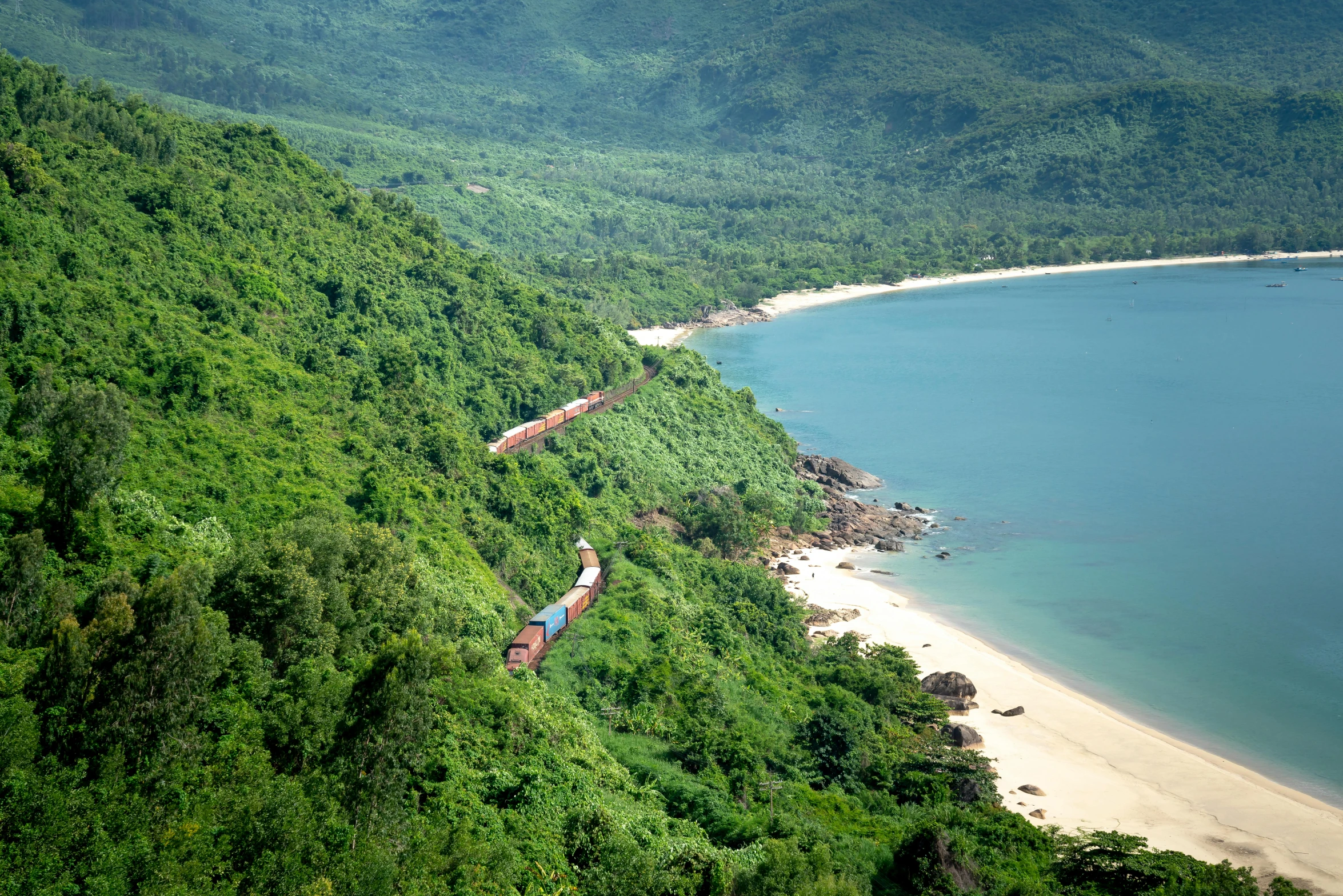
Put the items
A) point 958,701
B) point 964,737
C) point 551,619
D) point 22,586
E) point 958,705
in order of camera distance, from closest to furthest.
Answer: point 22,586, point 551,619, point 964,737, point 958,705, point 958,701

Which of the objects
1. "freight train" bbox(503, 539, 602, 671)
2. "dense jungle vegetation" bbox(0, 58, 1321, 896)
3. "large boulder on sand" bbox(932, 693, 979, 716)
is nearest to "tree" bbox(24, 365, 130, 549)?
"dense jungle vegetation" bbox(0, 58, 1321, 896)

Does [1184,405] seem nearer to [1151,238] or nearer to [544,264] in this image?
[544,264]

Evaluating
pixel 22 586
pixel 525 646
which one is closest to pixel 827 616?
pixel 525 646

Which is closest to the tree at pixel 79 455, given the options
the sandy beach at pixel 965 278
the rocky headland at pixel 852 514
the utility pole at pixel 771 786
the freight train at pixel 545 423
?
the utility pole at pixel 771 786

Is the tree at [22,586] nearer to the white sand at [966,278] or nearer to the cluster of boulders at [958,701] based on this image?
the cluster of boulders at [958,701]

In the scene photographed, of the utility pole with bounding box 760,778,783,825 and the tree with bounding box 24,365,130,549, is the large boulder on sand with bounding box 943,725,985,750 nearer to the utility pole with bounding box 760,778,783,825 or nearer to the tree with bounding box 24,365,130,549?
the utility pole with bounding box 760,778,783,825

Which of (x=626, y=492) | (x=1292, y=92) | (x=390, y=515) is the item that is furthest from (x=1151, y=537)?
(x=1292, y=92)

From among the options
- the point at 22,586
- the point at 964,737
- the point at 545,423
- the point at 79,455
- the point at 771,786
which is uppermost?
the point at 79,455

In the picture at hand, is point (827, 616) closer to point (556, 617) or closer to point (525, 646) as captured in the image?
point (556, 617)
